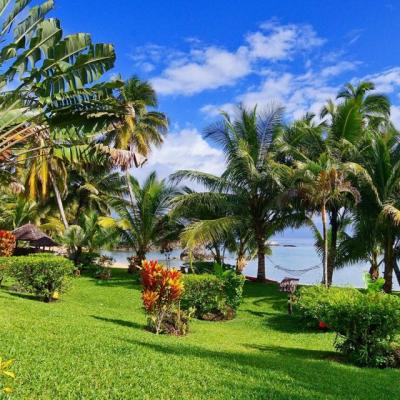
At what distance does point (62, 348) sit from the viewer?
6.02 m

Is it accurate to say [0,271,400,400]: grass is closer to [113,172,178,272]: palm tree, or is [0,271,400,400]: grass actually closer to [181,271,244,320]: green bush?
[181,271,244,320]: green bush

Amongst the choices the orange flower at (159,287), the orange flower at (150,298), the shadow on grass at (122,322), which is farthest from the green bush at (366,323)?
the shadow on grass at (122,322)

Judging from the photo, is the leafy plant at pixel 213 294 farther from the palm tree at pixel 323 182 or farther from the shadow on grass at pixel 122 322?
the palm tree at pixel 323 182

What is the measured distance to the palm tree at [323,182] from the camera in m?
14.0

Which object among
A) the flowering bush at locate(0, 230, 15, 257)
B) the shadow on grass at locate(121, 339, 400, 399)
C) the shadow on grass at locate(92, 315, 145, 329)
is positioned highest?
the flowering bush at locate(0, 230, 15, 257)

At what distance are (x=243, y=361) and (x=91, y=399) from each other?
2.95m

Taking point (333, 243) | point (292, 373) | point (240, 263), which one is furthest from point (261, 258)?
point (292, 373)

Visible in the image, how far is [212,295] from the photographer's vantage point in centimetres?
1228

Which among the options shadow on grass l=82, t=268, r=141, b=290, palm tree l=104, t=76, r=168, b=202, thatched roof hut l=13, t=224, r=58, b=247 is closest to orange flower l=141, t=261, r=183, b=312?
shadow on grass l=82, t=268, r=141, b=290

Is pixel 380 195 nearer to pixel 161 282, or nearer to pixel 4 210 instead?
pixel 161 282

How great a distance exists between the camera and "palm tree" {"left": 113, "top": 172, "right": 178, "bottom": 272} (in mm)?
20422

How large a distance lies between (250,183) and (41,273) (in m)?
9.43

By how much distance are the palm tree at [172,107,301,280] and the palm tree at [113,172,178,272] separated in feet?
4.66

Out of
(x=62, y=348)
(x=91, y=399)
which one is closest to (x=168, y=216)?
(x=62, y=348)
